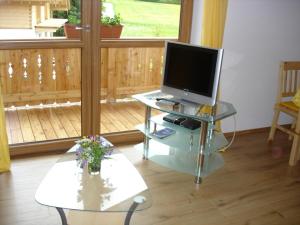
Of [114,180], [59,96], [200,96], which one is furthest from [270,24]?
[114,180]


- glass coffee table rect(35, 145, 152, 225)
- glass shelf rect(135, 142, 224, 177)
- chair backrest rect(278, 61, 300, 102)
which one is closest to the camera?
glass coffee table rect(35, 145, 152, 225)

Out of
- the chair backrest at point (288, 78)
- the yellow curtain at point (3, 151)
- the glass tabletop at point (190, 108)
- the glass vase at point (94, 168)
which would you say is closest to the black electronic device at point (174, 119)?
the glass tabletop at point (190, 108)

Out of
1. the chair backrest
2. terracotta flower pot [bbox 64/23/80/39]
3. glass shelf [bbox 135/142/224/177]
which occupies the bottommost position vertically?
glass shelf [bbox 135/142/224/177]

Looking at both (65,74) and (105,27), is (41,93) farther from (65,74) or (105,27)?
(105,27)

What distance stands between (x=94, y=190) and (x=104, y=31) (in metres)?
1.67

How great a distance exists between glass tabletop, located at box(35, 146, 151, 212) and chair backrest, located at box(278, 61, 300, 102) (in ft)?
6.40

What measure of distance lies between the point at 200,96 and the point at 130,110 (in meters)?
1.23

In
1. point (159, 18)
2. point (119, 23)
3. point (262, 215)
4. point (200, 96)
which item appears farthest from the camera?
point (159, 18)

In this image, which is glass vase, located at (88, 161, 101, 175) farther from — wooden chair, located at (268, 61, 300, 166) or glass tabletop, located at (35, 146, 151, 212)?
wooden chair, located at (268, 61, 300, 166)

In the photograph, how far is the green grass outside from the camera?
11.2 feet

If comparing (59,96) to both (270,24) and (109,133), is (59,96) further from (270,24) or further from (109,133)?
(270,24)

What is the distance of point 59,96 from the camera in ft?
11.8

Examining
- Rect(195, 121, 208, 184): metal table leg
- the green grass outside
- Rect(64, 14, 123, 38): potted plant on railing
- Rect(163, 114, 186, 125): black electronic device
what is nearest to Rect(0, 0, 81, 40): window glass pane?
Rect(64, 14, 123, 38): potted plant on railing

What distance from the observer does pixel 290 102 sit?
373cm
